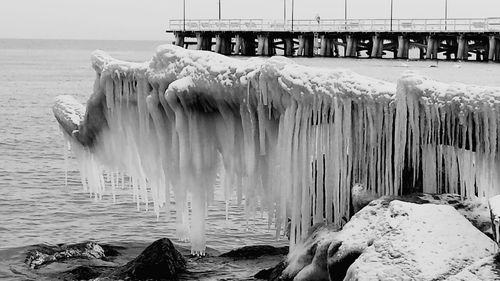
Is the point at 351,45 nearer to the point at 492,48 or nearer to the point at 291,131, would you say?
the point at 492,48

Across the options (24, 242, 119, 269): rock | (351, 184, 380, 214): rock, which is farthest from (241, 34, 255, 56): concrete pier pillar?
(351, 184, 380, 214): rock

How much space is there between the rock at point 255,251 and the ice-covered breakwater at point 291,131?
2.20 m

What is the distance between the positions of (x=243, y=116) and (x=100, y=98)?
139 inches

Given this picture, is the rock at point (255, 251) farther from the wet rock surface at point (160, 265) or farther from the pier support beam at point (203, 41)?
the pier support beam at point (203, 41)

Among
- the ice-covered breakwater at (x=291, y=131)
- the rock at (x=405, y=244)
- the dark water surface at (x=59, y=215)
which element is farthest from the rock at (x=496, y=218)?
the dark water surface at (x=59, y=215)

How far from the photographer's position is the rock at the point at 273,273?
14370 millimetres

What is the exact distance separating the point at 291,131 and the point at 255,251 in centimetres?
591

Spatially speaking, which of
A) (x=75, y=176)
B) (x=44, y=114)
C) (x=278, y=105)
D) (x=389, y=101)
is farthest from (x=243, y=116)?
(x=44, y=114)

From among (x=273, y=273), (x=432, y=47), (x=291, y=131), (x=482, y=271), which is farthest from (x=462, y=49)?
(x=482, y=271)

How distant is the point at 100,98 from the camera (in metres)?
16.5

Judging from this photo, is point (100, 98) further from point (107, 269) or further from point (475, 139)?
point (475, 139)

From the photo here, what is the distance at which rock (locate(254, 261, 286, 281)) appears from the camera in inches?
566

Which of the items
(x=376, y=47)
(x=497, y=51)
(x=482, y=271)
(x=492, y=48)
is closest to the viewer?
(x=482, y=271)

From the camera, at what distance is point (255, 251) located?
735 inches
